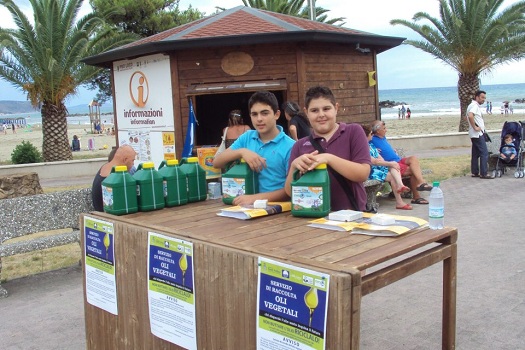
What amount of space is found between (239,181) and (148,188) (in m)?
0.61

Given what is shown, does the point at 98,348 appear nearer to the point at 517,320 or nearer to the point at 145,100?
the point at 517,320

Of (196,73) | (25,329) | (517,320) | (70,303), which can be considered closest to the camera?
(517,320)

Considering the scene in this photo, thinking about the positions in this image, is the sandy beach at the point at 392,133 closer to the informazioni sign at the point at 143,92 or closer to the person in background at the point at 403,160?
the informazioni sign at the point at 143,92

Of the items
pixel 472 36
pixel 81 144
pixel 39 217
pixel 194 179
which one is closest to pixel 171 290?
pixel 194 179

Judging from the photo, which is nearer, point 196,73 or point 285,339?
point 285,339

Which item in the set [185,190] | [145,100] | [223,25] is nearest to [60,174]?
[145,100]

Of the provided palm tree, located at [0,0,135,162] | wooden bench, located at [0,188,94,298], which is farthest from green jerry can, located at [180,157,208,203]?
palm tree, located at [0,0,135,162]

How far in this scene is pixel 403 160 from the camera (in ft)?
31.1

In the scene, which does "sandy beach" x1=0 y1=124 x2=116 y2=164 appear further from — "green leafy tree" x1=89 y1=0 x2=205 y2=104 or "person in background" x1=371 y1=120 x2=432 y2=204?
"person in background" x1=371 y1=120 x2=432 y2=204

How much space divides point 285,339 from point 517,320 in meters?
2.74

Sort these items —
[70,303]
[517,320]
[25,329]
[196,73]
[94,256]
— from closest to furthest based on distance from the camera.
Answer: [94,256] < [517,320] < [25,329] < [70,303] < [196,73]

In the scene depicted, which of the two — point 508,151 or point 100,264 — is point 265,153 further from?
point 508,151

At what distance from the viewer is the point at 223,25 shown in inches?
346

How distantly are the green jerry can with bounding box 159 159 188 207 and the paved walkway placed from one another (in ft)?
4.82
